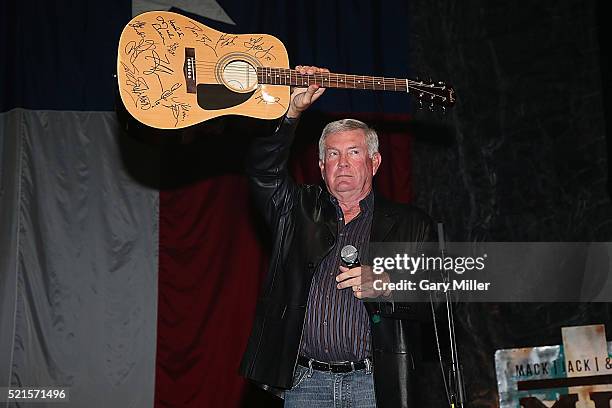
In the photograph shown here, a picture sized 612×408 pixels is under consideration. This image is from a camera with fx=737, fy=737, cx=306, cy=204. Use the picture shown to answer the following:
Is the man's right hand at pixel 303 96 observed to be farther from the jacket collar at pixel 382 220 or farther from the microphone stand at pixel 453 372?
the microphone stand at pixel 453 372

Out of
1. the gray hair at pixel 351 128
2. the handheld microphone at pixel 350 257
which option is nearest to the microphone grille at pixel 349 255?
the handheld microphone at pixel 350 257

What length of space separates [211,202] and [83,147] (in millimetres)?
767

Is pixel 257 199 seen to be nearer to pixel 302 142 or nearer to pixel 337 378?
pixel 337 378

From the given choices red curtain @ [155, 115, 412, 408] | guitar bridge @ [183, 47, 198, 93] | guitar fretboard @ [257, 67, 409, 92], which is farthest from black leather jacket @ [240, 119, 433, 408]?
red curtain @ [155, 115, 412, 408]

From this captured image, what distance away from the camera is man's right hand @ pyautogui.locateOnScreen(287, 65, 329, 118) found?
8.10ft

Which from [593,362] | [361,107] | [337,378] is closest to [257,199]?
[337,378]

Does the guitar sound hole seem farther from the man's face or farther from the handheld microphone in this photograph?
the handheld microphone

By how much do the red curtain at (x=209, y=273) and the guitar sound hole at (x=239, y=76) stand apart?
60.5 inches

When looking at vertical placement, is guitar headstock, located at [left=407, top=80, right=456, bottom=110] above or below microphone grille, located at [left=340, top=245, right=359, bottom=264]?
above

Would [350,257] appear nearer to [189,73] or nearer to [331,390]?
[331,390]

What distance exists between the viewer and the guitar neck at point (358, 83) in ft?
8.14

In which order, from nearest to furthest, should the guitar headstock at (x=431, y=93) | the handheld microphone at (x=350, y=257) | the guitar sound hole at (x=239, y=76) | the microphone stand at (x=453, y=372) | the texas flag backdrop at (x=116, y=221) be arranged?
the microphone stand at (x=453, y=372) < the handheld microphone at (x=350, y=257) < the guitar sound hole at (x=239, y=76) < the guitar headstock at (x=431, y=93) < the texas flag backdrop at (x=116, y=221)

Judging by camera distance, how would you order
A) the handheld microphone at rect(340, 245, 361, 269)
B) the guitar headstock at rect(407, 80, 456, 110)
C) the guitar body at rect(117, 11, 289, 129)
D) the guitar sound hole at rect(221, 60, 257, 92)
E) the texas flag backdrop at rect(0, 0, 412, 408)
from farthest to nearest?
the texas flag backdrop at rect(0, 0, 412, 408) < the guitar headstock at rect(407, 80, 456, 110) < the guitar sound hole at rect(221, 60, 257, 92) < the guitar body at rect(117, 11, 289, 129) < the handheld microphone at rect(340, 245, 361, 269)

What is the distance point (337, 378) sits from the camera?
2250mm
